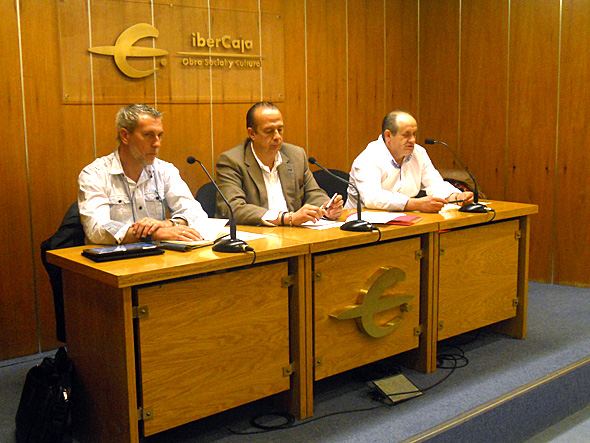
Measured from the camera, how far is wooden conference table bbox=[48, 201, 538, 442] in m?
2.20

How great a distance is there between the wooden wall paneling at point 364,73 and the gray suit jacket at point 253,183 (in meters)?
1.24

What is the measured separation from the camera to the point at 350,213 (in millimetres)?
3391

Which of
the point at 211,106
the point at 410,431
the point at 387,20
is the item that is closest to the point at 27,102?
the point at 211,106

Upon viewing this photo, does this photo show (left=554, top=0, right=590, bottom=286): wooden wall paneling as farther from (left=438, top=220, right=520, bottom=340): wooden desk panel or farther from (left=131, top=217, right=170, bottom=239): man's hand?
(left=131, top=217, right=170, bottom=239): man's hand

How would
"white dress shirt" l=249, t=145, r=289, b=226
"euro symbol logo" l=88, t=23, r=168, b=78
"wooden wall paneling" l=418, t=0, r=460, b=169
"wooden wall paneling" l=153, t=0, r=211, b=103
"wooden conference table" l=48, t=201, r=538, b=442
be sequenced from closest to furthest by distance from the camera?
"wooden conference table" l=48, t=201, r=538, b=442
"white dress shirt" l=249, t=145, r=289, b=226
"euro symbol logo" l=88, t=23, r=168, b=78
"wooden wall paneling" l=153, t=0, r=211, b=103
"wooden wall paneling" l=418, t=0, r=460, b=169

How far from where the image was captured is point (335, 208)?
10.4 ft

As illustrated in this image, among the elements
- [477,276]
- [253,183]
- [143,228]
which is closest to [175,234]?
[143,228]

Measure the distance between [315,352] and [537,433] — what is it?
111 cm

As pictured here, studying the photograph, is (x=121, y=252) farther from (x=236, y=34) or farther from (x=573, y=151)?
(x=573, y=151)

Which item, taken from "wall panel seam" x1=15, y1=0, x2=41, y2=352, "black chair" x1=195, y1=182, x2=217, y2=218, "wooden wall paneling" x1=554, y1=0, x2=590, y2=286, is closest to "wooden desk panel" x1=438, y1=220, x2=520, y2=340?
"black chair" x1=195, y1=182, x2=217, y2=218

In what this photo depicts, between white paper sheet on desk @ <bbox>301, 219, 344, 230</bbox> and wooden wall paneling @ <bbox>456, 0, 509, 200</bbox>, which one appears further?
wooden wall paneling @ <bbox>456, 0, 509, 200</bbox>

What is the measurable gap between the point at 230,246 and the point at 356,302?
71cm

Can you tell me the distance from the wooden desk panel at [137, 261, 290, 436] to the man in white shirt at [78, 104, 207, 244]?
0.36 meters

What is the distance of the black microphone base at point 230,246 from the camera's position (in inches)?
94.0
